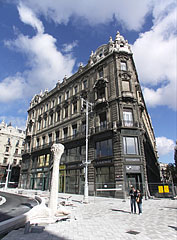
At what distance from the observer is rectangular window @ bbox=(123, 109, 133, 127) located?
21.6 metres

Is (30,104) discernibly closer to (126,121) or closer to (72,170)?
(72,170)

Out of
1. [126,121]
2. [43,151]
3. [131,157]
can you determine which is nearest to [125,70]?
[126,121]

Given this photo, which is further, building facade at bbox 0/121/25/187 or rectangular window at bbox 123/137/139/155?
building facade at bbox 0/121/25/187

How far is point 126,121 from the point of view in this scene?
70.9 ft

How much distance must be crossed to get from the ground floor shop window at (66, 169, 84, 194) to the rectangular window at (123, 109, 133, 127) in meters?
9.65

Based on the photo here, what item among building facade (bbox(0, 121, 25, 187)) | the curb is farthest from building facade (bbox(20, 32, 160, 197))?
building facade (bbox(0, 121, 25, 187))

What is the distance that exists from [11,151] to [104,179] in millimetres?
43142

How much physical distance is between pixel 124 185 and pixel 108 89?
47.3ft

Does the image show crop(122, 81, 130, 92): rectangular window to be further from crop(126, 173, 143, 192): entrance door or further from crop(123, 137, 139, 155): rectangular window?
crop(126, 173, 143, 192): entrance door

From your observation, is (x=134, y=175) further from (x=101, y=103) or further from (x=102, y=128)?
(x=101, y=103)

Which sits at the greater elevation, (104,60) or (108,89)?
(104,60)

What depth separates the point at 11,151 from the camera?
52.9 meters

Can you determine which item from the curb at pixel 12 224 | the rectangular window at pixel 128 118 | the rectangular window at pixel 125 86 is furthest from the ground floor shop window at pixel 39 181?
the curb at pixel 12 224

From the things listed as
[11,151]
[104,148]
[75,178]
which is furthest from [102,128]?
[11,151]
